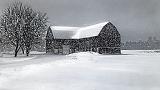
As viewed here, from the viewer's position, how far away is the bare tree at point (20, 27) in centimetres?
4222

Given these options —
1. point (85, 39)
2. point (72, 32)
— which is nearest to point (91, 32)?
point (85, 39)

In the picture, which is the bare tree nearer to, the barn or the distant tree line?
the barn

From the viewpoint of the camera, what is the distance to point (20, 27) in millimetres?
42812

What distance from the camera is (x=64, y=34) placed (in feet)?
188

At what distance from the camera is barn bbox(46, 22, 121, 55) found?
47938 millimetres

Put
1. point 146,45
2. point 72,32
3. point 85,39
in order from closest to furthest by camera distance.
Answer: point 85,39 → point 72,32 → point 146,45

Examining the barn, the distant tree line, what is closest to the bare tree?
the barn

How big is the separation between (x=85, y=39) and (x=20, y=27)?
703 inches

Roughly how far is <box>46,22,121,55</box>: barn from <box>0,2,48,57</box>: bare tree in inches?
385

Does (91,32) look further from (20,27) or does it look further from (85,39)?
(20,27)

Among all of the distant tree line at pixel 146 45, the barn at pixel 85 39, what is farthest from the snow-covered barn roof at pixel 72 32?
the distant tree line at pixel 146 45

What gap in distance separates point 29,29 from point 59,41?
13261 mm

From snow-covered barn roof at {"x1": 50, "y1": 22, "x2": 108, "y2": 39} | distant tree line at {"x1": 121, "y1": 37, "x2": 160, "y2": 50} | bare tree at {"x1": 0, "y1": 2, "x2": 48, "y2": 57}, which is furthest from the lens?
distant tree line at {"x1": 121, "y1": 37, "x2": 160, "y2": 50}

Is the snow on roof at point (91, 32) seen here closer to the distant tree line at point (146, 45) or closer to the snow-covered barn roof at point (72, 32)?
the snow-covered barn roof at point (72, 32)
